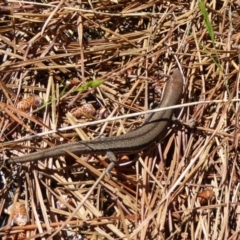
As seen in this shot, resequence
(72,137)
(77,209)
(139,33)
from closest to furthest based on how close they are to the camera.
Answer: (77,209), (72,137), (139,33)

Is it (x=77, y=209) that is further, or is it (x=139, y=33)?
(x=139, y=33)

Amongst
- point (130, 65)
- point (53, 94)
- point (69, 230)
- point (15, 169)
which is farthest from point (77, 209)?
point (130, 65)

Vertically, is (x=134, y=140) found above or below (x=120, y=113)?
below

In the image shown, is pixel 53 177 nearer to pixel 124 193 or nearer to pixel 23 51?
pixel 124 193
